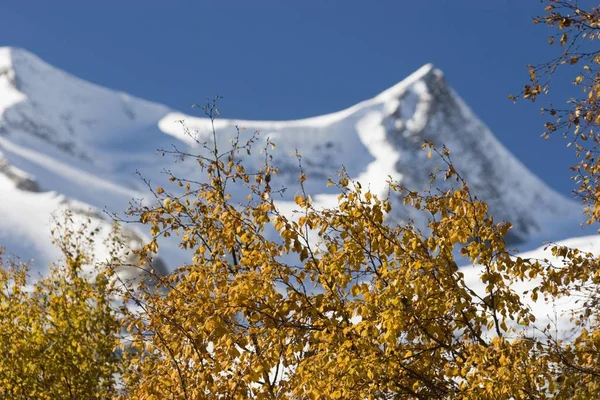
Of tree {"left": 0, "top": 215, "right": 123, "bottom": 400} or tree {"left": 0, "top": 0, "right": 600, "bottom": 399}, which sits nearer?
tree {"left": 0, "top": 0, "right": 600, "bottom": 399}

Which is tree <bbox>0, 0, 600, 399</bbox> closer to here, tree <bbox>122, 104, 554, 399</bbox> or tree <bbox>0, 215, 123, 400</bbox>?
tree <bbox>122, 104, 554, 399</bbox>

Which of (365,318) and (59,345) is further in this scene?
(59,345)

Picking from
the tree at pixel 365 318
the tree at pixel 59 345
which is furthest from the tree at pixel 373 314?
the tree at pixel 59 345

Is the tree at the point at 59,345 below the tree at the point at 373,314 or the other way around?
the other way around

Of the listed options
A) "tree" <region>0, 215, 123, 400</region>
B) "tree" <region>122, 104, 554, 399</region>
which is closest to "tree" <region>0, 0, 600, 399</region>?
"tree" <region>122, 104, 554, 399</region>

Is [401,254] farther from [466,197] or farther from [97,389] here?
[97,389]

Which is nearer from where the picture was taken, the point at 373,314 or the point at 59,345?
the point at 373,314

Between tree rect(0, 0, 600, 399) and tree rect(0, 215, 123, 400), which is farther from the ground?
tree rect(0, 215, 123, 400)

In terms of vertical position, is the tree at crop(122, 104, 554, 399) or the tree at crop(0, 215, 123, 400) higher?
the tree at crop(0, 215, 123, 400)

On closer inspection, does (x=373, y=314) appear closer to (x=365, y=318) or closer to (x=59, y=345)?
(x=365, y=318)

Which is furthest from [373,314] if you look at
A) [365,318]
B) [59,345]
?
[59,345]

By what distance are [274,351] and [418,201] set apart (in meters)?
2.86

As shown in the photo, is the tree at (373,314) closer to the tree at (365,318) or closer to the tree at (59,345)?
the tree at (365,318)

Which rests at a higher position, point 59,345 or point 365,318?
point 59,345
